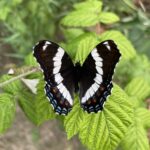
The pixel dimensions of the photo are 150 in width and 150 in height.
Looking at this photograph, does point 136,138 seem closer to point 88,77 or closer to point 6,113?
point 88,77

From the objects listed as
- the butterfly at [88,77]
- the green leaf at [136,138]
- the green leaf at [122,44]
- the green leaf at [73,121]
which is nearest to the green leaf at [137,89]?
the green leaf at [122,44]

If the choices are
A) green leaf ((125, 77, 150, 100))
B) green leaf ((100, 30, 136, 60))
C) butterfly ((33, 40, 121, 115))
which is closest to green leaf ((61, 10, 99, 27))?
green leaf ((100, 30, 136, 60))

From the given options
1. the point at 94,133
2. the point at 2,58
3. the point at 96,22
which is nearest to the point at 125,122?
the point at 94,133

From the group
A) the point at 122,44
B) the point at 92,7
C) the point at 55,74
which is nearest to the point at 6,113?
the point at 55,74

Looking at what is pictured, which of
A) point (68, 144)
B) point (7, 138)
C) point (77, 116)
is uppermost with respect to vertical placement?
point (77, 116)

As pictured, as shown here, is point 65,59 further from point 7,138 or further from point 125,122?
point 7,138
